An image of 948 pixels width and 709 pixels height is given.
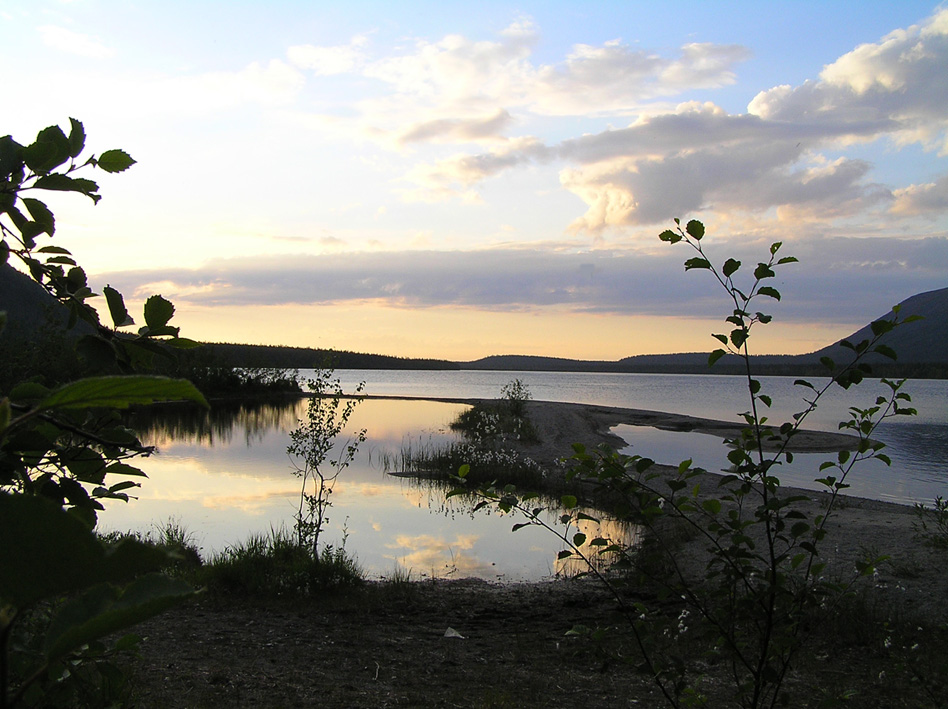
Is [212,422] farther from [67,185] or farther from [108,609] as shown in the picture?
[108,609]

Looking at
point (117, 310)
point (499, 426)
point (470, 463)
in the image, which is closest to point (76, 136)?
point (117, 310)

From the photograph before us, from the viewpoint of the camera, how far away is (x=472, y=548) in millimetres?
12039

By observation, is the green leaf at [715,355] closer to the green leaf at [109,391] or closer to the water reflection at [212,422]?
the green leaf at [109,391]

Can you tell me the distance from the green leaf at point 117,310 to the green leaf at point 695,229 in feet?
6.93

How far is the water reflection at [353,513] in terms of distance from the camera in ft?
37.0

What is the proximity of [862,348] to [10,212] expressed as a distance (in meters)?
2.90

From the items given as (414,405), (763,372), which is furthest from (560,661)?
(763,372)

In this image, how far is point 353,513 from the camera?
14078 millimetres

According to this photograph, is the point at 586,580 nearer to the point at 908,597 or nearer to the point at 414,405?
the point at 908,597

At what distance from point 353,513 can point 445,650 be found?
7508 millimetres

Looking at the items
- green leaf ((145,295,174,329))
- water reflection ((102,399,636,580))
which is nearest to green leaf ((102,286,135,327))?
green leaf ((145,295,174,329))

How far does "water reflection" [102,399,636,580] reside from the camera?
11.3m

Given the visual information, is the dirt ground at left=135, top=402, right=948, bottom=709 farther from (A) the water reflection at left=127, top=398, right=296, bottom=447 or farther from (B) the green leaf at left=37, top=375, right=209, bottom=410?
(A) the water reflection at left=127, top=398, right=296, bottom=447

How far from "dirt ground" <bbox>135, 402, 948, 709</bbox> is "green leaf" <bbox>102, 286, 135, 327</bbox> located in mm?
2443
